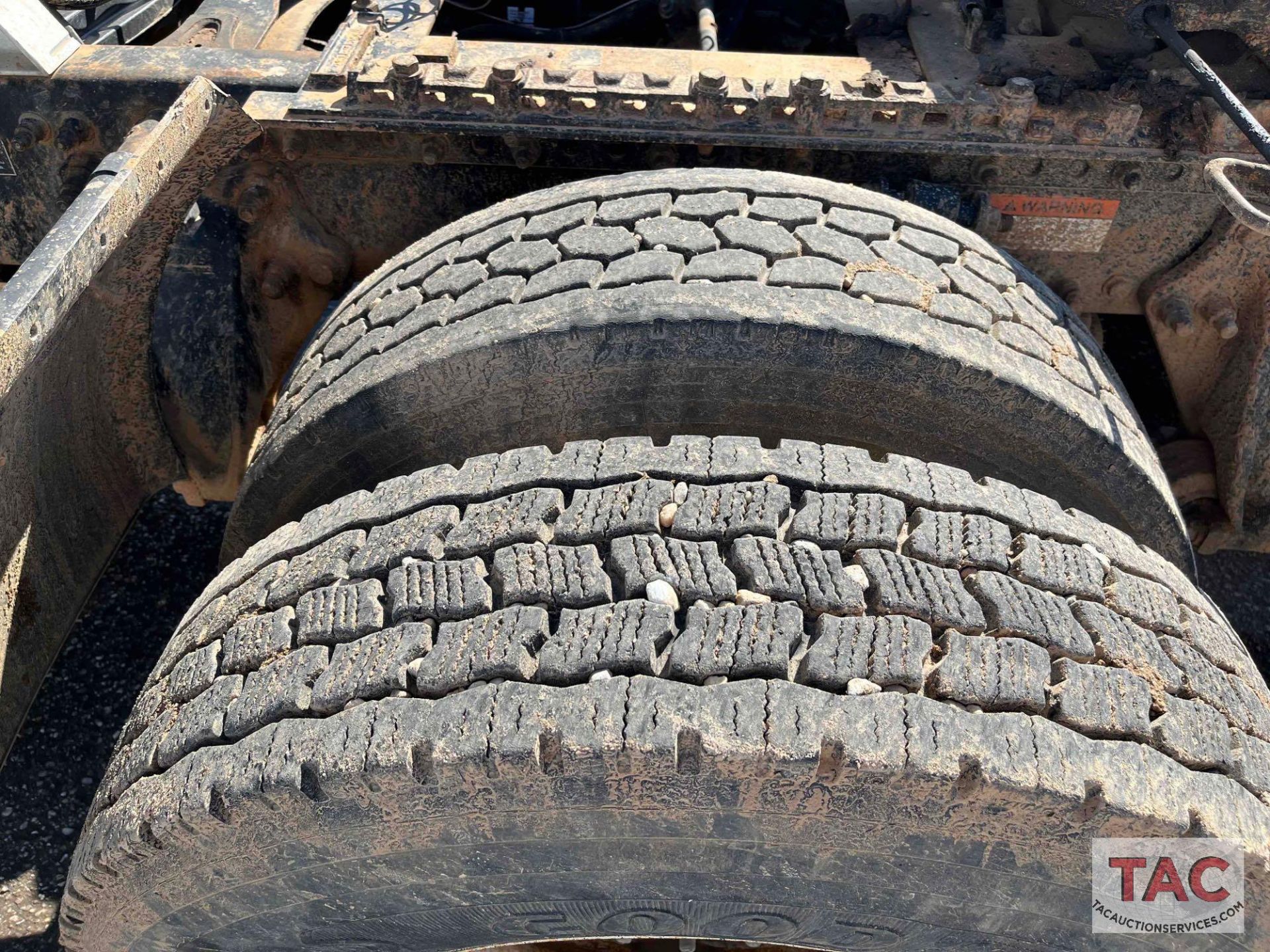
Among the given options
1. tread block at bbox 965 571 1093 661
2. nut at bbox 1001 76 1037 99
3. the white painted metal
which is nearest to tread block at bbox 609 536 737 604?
tread block at bbox 965 571 1093 661

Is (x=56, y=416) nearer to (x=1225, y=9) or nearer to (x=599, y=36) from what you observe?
(x=599, y=36)

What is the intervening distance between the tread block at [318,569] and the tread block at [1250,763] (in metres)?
1.43

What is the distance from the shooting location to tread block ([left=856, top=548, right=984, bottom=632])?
166cm

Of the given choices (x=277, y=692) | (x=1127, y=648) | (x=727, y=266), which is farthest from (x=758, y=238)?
(x=277, y=692)

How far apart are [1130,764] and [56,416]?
209 cm

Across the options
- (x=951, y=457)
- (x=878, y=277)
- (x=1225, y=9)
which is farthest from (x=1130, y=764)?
(x=1225, y=9)

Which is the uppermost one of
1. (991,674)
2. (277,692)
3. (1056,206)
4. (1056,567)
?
(1056,206)

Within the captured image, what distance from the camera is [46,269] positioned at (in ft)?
6.32

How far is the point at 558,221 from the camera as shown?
90.3 inches

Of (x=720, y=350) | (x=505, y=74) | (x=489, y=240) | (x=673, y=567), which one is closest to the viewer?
(x=673, y=567)

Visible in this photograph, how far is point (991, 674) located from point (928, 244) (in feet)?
3.42

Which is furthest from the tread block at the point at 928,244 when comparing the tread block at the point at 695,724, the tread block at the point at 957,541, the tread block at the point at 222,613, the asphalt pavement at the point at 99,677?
the asphalt pavement at the point at 99,677

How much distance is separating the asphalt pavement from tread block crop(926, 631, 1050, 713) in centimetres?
217

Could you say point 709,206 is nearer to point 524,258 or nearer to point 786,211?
point 786,211
